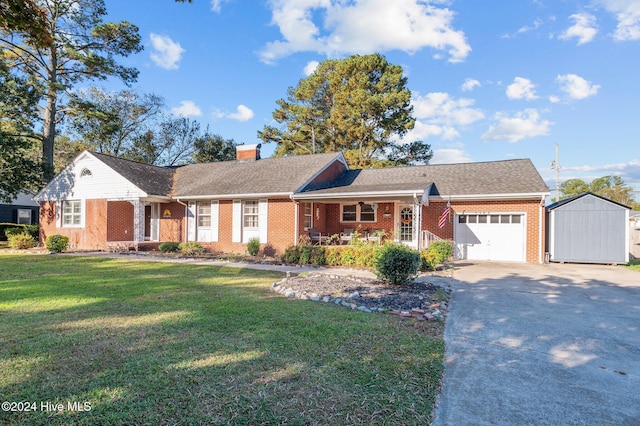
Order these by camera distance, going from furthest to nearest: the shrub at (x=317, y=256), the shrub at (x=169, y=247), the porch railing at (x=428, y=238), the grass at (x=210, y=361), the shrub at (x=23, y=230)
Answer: the shrub at (x=23, y=230) → the shrub at (x=169, y=247) → the porch railing at (x=428, y=238) → the shrub at (x=317, y=256) → the grass at (x=210, y=361)

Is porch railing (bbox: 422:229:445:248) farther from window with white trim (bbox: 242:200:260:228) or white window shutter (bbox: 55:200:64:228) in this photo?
white window shutter (bbox: 55:200:64:228)

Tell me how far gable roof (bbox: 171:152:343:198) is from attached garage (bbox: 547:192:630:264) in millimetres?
10886

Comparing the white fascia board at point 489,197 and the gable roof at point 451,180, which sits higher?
the gable roof at point 451,180

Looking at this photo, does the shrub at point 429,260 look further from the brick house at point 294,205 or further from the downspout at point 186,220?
the downspout at point 186,220

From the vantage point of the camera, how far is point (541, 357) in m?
4.38

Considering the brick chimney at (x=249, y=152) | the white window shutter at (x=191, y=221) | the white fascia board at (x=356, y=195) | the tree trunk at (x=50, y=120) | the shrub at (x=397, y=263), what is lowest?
the shrub at (x=397, y=263)

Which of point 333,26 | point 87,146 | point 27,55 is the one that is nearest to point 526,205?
point 333,26

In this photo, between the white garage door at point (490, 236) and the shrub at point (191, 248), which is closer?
the white garage door at point (490, 236)

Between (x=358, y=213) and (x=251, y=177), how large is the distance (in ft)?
19.5

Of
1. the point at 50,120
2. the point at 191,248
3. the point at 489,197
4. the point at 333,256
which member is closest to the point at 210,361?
the point at 333,256

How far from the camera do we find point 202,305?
641 centimetres

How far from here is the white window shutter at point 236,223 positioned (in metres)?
16.7

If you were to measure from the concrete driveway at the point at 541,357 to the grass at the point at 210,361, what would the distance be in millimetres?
409

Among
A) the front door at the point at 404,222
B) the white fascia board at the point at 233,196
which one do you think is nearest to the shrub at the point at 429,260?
the front door at the point at 404,222
